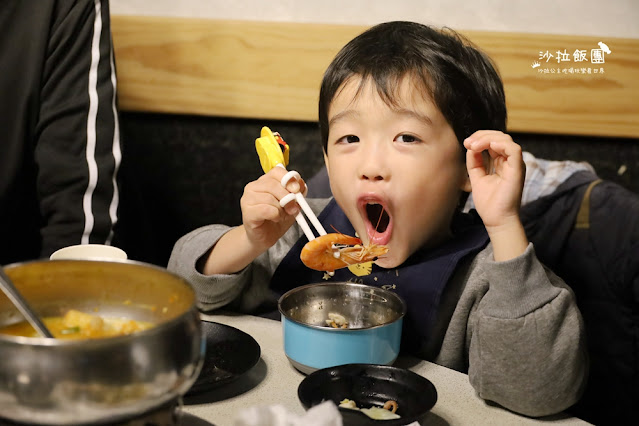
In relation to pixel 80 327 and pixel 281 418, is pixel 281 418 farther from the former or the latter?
pixel 80 327

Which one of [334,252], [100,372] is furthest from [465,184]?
[100,372]

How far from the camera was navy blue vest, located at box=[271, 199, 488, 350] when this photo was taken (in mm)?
1443

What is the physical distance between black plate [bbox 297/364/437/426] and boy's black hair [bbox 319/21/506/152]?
608 millimetres

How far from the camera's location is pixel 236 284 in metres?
1.50

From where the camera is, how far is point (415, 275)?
4.86 feet

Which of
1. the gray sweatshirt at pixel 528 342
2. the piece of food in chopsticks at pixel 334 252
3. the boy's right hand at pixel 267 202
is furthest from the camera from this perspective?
the boy's right hand at pixel 267 202

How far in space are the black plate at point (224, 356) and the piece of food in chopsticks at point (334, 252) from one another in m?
0.19

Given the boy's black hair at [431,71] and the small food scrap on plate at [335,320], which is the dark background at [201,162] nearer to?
the boy's black hair at [431,71]

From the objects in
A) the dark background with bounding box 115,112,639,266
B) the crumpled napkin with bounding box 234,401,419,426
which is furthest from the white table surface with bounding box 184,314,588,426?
the dark background with bounding box 115,112,639,266

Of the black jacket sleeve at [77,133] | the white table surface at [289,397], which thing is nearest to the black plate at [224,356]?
the white table surface at [289,397]

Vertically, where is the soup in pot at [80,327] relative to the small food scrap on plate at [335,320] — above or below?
above

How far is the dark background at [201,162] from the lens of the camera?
2322mm

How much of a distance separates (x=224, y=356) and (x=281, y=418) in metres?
0.40

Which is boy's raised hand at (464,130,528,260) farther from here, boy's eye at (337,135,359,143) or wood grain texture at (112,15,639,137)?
wood grain texture at (112,15,639,137)
